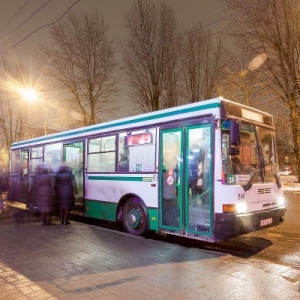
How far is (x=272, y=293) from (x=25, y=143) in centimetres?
1251

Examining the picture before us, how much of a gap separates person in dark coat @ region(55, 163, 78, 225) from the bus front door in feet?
11.4

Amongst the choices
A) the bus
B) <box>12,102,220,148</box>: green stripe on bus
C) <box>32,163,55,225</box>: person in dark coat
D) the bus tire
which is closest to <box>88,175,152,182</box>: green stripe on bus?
the bus

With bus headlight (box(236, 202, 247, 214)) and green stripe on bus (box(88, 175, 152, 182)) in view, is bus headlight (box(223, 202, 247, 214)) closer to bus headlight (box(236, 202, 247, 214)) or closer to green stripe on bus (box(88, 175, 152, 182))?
bus headlight (box(236, 202, 247, 214))

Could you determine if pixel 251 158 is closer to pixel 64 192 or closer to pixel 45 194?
pixel 64 192

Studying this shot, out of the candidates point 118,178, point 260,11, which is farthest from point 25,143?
point 260,11

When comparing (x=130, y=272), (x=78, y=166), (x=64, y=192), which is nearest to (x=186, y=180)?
(x=130, y=272)

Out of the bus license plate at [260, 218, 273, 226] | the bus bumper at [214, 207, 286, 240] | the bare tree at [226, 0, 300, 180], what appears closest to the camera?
the bus bumper at [214, 207, 286, 240]

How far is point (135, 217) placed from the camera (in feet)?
28.0

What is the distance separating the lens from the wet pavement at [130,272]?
15.2ft

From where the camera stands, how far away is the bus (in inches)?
261

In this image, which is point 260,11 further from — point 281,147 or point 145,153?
point 145,153

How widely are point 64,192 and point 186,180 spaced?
14.2 feet

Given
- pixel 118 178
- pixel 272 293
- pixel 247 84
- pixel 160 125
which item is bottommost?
pixel 272 293

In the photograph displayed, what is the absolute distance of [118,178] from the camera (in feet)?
30.0
